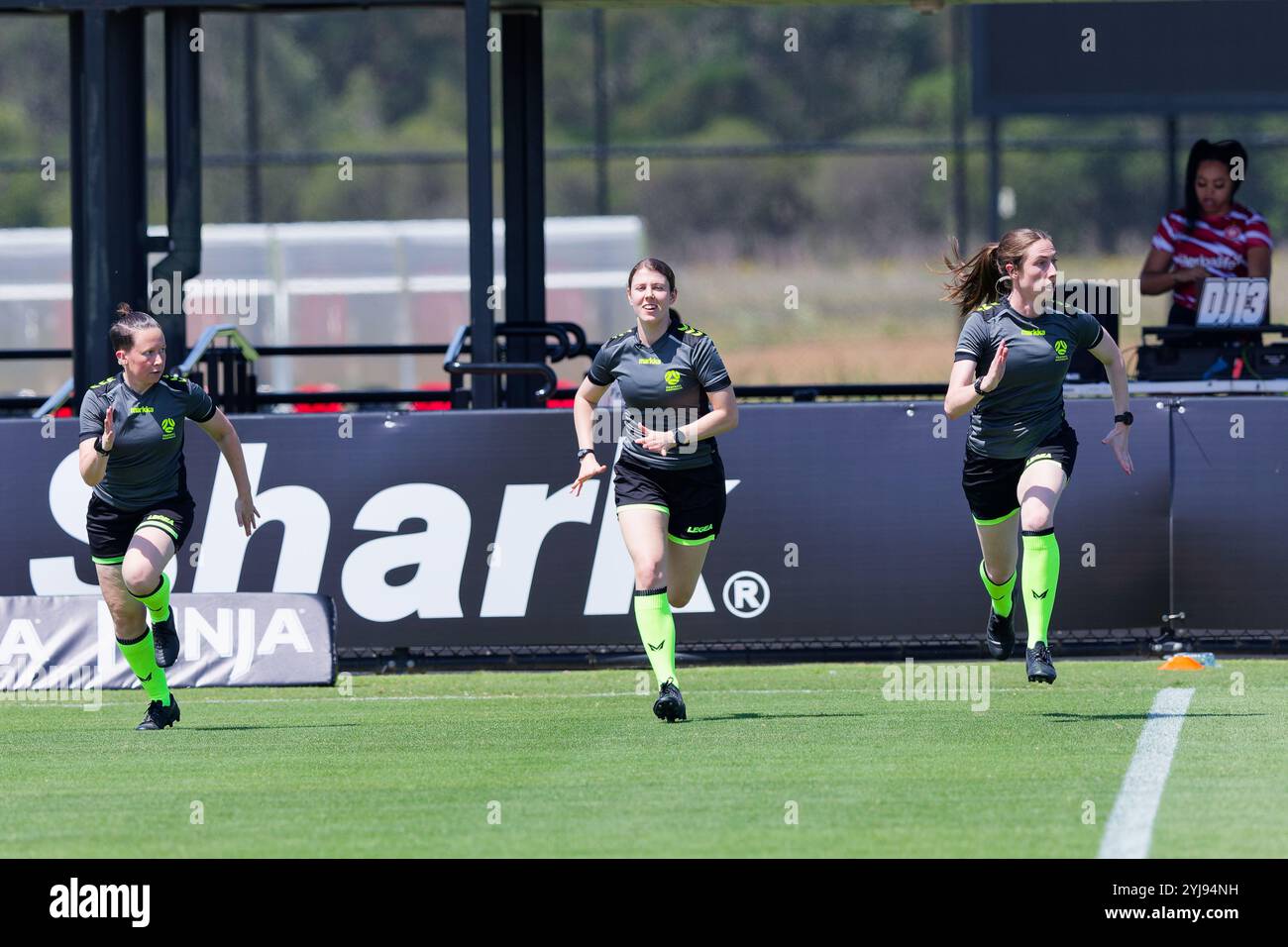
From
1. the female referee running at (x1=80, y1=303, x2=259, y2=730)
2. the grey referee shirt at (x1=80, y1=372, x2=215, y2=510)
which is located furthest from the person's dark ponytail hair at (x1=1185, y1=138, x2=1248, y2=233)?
the grey referee shirt at (x1=80, y1=372, x2=215, y2=510)

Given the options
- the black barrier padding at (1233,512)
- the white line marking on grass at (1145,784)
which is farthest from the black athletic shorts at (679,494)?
the black barrier padding at (1233,512)

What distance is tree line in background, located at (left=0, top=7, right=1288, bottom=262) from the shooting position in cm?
3906

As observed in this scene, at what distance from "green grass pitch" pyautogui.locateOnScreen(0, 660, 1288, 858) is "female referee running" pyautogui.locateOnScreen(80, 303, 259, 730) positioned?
498 millimetres

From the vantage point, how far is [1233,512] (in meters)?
13.1

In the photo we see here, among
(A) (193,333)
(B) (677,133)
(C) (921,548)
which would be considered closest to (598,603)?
(C) (921,548)

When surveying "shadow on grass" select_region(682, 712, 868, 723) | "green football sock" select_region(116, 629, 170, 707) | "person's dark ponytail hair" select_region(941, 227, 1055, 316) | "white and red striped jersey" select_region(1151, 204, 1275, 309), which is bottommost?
"shadow on grass" select_region(682, 712, 868, 723)

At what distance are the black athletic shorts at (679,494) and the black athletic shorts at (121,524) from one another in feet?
6.98

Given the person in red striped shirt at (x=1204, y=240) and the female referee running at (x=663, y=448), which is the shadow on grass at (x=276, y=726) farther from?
the person in red striped shirt at (x=1204, y=240)

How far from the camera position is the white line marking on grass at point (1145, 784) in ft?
22.8

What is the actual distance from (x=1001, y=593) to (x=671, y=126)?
3539 cm

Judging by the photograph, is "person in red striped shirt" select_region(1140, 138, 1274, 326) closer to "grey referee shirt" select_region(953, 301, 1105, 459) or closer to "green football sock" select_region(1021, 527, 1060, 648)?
"grey referee shirt" select_region(953, 301, 1105, 459)

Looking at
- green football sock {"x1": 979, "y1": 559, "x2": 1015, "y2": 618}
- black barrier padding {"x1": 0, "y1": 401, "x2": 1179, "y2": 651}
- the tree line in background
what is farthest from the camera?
the tree line in background
